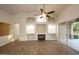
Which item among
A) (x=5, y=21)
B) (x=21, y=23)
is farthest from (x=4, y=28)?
(x=21, y=23)

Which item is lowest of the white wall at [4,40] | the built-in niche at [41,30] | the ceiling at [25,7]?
the white wall at [4,40]

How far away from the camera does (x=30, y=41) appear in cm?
300

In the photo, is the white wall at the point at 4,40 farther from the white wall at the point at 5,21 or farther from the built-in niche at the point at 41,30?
the built-in niche at the point at 41,30

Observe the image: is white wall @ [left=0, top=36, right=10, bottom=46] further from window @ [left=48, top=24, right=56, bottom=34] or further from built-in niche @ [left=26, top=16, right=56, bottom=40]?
window @ [left=48, top=24, right=56, bottom=34]

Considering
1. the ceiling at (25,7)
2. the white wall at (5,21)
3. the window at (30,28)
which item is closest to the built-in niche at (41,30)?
the window at (30,28)

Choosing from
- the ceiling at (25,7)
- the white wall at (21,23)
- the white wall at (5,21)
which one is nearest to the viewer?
the ceiling at (25,7)

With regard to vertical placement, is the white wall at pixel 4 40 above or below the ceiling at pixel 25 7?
below

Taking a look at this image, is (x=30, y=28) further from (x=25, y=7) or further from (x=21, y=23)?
(x=25, y=7)

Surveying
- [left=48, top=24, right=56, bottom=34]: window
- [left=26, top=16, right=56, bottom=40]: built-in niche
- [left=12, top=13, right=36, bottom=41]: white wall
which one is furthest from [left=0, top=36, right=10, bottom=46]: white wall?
[left=48, top=24, right=56, bottom=34]: window

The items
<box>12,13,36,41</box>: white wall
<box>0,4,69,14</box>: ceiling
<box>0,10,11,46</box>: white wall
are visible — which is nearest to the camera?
<box>0,4,69,14</box>: ceiling

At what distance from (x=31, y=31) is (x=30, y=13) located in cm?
46

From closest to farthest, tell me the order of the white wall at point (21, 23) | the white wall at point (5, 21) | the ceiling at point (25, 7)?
the ceiling at point (25, 7) < the white wall at point (5, 21) < the white wall at point (21, 23)

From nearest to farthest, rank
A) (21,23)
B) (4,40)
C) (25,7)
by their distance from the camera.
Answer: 1. (25,7)
2. (4,40)
3. (21,23)

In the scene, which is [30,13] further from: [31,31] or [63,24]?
[63,24]
